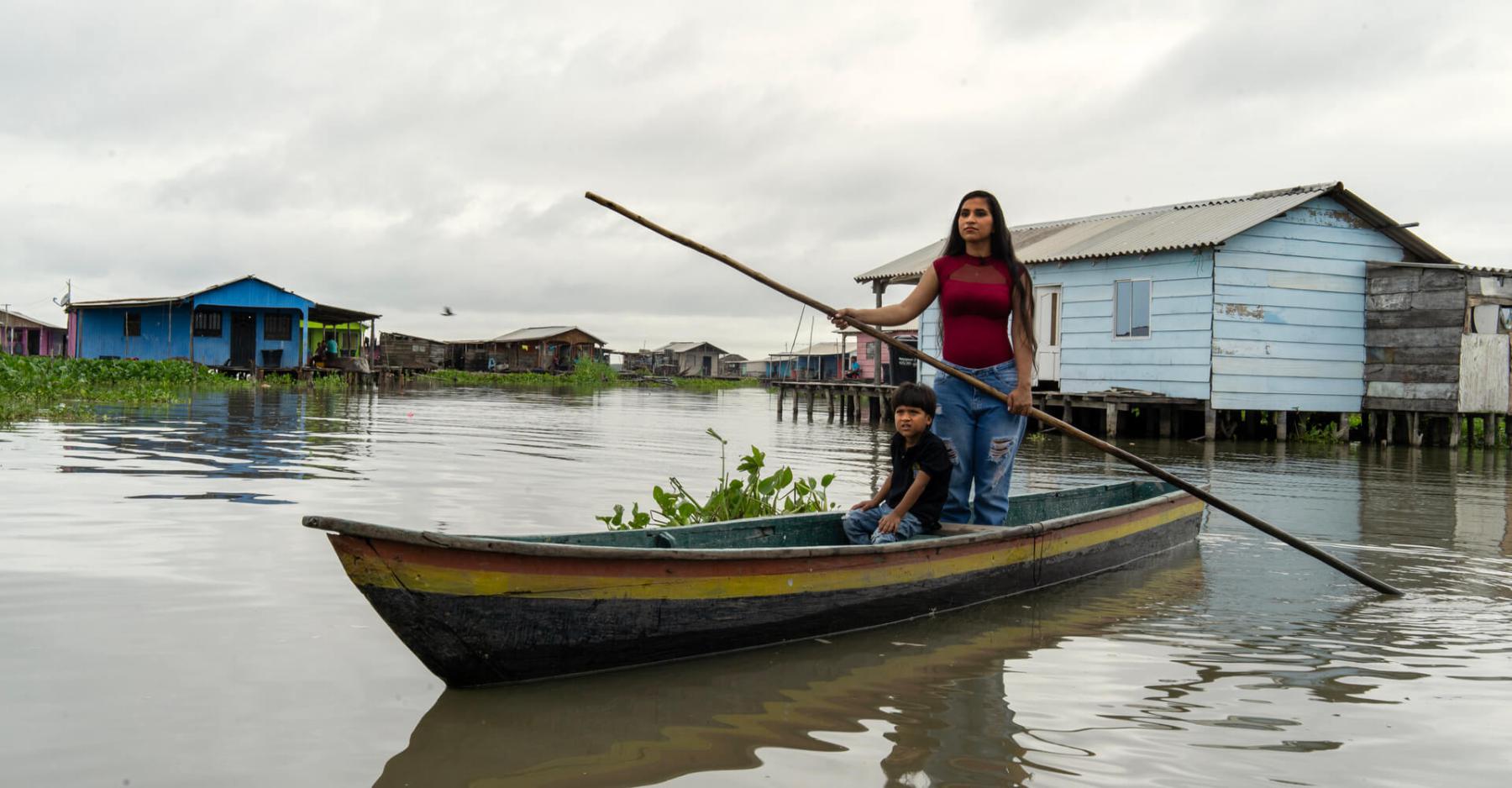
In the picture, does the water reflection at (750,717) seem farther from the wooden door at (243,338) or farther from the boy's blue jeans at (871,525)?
the wooden door at (243,338)

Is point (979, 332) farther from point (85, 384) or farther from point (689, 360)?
point (689, 360)

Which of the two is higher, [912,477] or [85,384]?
[85,384]

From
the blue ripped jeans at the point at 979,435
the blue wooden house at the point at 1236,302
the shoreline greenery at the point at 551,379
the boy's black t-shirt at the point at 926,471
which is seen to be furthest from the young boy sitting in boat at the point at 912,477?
the shoreline greenery at the point at 551,379

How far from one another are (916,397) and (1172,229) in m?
14.8

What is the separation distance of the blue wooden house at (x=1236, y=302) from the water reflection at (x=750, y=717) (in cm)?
1336

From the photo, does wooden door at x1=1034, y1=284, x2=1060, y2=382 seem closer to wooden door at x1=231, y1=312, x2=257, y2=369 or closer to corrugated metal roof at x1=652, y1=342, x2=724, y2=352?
wooden door at x1=231, y1=312, x2=257, y2=369

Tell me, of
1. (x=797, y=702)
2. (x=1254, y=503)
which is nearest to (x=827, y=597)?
(x=797, y=702)

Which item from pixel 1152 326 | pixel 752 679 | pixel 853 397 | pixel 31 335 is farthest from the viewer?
pixel 31 335

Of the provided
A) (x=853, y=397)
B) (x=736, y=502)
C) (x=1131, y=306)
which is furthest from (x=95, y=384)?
(x=736, y=502)

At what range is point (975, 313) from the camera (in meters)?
5.33

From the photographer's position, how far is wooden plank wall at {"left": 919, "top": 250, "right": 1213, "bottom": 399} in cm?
1702

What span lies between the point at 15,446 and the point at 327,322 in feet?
89.3

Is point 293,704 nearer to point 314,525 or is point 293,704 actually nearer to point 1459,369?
point 314,525

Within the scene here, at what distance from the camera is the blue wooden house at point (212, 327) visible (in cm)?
2995
